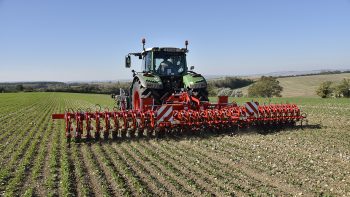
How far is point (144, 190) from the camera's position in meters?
4.50

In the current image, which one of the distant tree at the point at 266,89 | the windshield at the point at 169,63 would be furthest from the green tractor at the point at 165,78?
the distant tree at the point at 266,89

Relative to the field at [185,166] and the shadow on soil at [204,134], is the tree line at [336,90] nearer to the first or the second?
the shadow on soil at [204,134]

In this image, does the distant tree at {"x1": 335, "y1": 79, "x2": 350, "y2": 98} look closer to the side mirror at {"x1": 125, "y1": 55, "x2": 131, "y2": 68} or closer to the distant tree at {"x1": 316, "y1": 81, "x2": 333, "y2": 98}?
the distant tree at {"x1": 316, "y1": 81, "x2": 333, "y2": 98}

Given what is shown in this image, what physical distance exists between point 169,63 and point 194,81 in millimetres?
1115

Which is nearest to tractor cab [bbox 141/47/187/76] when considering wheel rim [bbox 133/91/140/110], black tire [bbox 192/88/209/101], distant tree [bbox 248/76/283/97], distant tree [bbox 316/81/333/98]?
wheel rim [bbox 133/91/140/110]

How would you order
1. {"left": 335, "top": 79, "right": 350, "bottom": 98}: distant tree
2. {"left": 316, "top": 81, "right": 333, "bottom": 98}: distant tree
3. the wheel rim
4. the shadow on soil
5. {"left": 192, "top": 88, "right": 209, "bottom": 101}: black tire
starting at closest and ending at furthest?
the shadow on soil
{"left": 192, "top": 88, "right": 209, "bottom": 101}: black tire
the wheel rim
{"left": 335, "top": 79, "right": 350, "bottom": 98}: distant tree
{"left": 316, "top": 81, "right": 333, "bottom": 98}: distant tree

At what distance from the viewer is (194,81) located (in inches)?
385

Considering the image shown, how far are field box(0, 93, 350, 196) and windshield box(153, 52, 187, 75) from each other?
2530 mm

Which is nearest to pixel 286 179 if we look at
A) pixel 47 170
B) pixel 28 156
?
pixel 47 170

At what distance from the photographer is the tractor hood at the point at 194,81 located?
971 centimetres

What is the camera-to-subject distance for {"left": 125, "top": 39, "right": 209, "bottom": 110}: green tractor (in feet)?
31.2

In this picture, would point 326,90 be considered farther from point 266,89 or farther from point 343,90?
point 266,89

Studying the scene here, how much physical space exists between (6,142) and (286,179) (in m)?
6.81

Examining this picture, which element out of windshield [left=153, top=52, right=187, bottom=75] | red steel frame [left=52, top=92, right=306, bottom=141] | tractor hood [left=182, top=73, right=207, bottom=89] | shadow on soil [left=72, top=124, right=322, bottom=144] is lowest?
shadow on soil [left=72, top=124, right=322, bottom=144]
